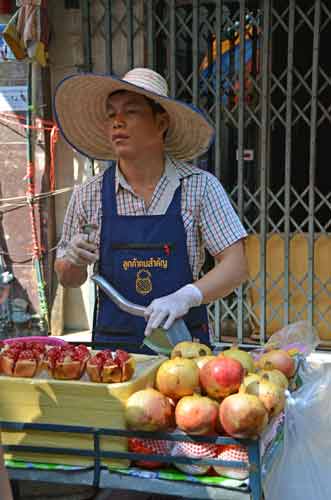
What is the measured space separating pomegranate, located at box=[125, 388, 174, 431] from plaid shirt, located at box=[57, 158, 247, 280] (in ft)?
2.96

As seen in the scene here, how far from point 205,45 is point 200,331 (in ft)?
10.4

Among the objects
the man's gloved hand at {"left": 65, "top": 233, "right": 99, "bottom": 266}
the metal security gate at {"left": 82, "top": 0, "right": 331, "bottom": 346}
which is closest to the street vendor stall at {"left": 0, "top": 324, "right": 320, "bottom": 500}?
the man's gloved hand at {"left": 65, "top": 233, "right": 99, "bottom": 266}

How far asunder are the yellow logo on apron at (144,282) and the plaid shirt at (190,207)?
0.19 m

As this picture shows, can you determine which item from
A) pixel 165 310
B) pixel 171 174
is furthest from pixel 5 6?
pixel 165 310

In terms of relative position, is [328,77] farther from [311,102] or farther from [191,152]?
[191,152]

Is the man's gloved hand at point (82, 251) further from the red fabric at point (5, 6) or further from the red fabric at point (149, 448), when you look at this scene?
the red fabric at point (5, 6)

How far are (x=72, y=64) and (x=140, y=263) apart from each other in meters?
3.17

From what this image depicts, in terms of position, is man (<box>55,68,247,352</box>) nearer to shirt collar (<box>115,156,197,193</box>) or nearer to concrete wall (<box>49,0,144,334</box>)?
shirt collar (<box>115,156,197,193</box>)

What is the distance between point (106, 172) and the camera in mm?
2484

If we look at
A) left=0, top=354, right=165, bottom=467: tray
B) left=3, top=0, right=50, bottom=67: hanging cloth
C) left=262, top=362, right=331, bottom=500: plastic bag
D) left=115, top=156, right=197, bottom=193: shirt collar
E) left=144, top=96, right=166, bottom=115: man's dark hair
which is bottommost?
left=262, top=362, right=331, bottom=500: plastic bag

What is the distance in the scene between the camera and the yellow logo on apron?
2.32 metres

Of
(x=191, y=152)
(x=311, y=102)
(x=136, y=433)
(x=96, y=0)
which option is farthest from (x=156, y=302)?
(x=96, y=0)

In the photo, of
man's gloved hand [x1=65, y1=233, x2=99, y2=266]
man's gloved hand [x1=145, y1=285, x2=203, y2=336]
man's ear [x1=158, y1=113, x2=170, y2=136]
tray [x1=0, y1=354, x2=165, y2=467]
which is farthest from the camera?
man's ear [x1=158, y1=113, x2=170, y2=136]

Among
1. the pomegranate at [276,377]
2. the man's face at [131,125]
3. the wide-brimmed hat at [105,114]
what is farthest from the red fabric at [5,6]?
the pomegranate at [276,377]
